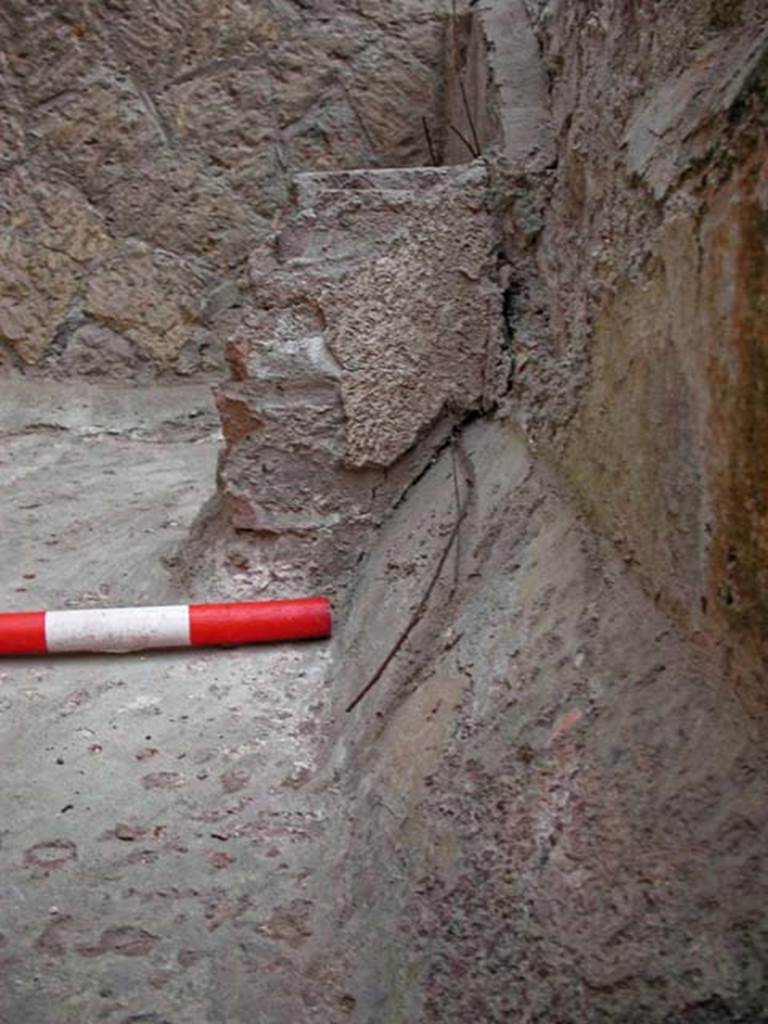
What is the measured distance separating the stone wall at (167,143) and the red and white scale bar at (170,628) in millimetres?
1456

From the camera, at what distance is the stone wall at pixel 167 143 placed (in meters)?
3.50

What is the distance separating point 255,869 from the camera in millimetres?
1602

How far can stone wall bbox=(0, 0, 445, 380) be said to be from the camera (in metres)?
3.50

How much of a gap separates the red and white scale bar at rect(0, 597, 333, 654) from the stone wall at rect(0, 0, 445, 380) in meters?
1.46

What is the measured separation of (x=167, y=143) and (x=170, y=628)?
6.02 ft

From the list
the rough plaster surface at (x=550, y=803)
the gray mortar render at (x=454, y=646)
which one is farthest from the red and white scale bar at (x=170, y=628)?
the rough plaster surface at (x=550, y=803)

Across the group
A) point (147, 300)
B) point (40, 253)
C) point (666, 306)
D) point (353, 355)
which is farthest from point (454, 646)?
point (40, 253)

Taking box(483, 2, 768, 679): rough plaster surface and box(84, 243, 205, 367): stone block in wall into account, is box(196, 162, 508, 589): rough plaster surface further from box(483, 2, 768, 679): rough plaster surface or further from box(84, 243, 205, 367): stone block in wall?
box(84, 243, 205, 367): stone block in wall

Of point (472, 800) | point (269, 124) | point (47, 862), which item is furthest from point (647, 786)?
point (269, 124)

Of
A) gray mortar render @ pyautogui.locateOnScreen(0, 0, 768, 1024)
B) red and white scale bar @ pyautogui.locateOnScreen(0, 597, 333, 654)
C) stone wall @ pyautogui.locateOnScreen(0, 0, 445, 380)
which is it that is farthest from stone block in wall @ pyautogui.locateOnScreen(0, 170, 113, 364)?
red and white scale bar @ pyautogui.locateOnScreen(0, 597, 333, 654)

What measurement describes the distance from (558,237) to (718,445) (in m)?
0.76

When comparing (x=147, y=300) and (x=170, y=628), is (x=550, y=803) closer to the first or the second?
(x=170, y=628)

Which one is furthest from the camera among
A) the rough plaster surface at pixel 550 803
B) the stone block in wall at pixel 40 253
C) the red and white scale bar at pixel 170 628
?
the stone block in wall at pixel 40 253

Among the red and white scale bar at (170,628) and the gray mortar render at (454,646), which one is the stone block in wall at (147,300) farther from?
the red and white scale bar at (170,628)
